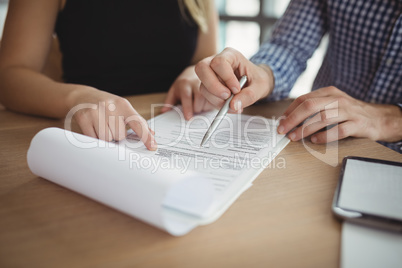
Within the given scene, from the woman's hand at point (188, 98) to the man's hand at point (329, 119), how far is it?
181 millimetres

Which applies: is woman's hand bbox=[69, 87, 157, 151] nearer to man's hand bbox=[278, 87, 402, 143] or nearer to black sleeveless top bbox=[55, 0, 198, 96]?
man's hand bbox=[278, 87, 402, 143]

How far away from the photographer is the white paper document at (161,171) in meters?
0.33

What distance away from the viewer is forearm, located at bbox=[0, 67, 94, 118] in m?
0.62

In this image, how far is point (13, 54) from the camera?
0.76 m

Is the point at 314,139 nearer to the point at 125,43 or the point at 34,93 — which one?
the point at 34,93

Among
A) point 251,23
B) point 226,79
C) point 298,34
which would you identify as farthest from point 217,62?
point 251,23

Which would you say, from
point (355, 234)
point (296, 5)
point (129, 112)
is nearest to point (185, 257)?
point (355, 234)

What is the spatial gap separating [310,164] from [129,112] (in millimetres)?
297

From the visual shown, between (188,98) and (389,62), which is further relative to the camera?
(389,62)

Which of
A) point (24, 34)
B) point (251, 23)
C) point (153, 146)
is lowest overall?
point (251, 23)

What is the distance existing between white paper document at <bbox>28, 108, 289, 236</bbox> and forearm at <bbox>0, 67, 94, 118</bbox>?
7.1 inches

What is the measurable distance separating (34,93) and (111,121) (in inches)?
10.2

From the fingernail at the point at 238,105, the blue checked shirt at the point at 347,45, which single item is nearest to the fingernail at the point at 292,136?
the fingernail at the point at 238,105

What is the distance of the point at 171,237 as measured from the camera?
13.1 inches
